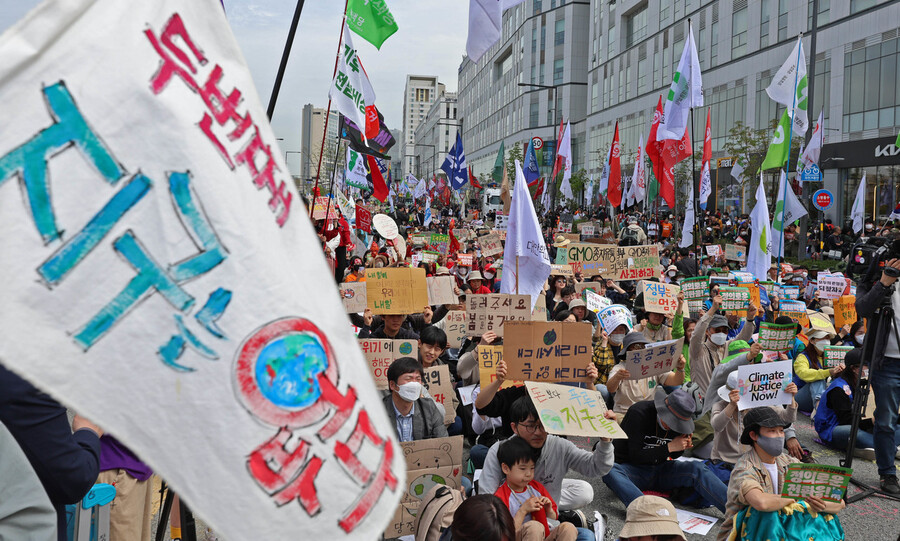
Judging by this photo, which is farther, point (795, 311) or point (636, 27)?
point (636, 27)

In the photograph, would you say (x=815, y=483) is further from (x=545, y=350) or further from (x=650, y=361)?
(x=650, y=361)

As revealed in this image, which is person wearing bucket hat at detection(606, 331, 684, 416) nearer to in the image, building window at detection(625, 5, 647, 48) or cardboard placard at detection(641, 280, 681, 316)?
cardboard placard at detection(641, 280, 681, 316)

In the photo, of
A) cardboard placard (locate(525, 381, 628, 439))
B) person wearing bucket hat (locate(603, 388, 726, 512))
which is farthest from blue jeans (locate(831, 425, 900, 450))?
cardboard placard (locate(525, 381, 628, 439))

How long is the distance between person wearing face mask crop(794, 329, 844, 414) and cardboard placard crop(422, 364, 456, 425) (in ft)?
16.0

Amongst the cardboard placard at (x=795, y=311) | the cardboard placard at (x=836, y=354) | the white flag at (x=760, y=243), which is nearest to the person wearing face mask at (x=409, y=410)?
the cardboard placard at (x=836, y=354)

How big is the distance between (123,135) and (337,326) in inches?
18.2

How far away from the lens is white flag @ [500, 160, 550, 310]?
26.3 feet

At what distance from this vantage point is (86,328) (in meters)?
1.07

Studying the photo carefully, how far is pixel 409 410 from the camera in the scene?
508cm

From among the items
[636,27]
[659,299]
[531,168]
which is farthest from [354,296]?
[636,27]

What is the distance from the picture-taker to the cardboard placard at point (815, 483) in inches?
159

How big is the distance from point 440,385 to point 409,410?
123 cm

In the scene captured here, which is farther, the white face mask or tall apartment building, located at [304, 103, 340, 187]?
tall apartment building, located at [304, 103, 340, 187]

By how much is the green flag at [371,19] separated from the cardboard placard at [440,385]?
4628 mm
